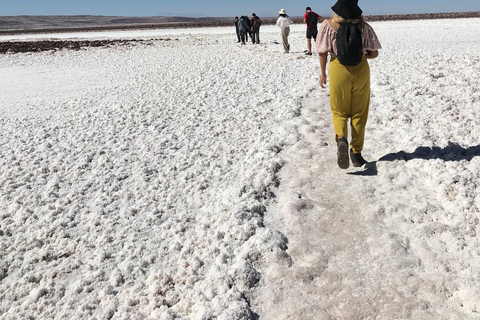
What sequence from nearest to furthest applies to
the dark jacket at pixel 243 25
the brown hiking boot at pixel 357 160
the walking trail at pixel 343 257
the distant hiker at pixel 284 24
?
the walking trail at pixel 343 257, the brown hiking boot at pixel 357 160, the distant hiker at pixel 284 24, the dark jacket at pixel 243 25

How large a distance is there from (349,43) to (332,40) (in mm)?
247

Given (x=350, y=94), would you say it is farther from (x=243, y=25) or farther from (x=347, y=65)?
(x=243, y=25)

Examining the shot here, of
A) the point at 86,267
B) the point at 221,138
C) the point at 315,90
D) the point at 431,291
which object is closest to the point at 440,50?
the point at 315,90

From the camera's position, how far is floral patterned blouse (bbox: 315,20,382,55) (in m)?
3.80

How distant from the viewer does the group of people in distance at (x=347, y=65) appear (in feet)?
12.1

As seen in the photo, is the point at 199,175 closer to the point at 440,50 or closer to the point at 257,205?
the point at 257,205

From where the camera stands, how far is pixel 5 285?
2.92 meters

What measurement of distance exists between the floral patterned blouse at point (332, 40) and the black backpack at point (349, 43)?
11 cm

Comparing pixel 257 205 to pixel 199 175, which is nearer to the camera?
pixel 257 205

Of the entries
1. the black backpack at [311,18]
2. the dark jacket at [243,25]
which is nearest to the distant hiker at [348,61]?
the black backpack at [311,18]

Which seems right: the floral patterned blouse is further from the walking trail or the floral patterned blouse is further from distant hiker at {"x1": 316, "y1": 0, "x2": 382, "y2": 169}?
the walking trail

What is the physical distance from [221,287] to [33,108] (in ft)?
26.6

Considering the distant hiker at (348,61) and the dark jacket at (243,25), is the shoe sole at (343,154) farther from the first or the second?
the dark jacket at (243,25)

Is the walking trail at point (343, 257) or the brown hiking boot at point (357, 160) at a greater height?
the brown hiking boot at point (357, 160)
